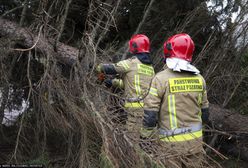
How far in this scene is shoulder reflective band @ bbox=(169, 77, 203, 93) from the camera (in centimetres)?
262

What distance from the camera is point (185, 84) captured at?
8.71 feet

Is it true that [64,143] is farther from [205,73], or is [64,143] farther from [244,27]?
[244,27]

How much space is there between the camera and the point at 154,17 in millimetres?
6168

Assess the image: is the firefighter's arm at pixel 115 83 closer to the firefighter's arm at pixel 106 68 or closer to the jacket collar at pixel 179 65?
the firefighter's arm at pixel 106 68

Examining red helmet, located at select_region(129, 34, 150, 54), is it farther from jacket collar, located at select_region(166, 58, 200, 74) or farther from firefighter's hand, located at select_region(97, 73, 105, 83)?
jacket collar, located at select_region(166, 58, 200, 74)

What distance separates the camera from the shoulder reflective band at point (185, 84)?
262 centimetres

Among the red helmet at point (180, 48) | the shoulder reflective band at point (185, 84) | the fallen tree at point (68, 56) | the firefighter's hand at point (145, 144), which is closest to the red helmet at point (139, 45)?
the fallen tree at point (68, 56)

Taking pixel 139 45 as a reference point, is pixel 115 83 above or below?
below

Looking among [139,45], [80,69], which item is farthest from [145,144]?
[139,45]

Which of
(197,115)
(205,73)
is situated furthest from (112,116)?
(205,73)

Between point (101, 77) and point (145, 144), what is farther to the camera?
point (101, 77)

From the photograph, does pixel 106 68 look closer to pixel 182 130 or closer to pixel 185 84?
pixel 185 84

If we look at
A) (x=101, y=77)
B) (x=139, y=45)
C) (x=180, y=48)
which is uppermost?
(x=180, y=48)

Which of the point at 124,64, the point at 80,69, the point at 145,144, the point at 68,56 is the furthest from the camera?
the point at 68,56
